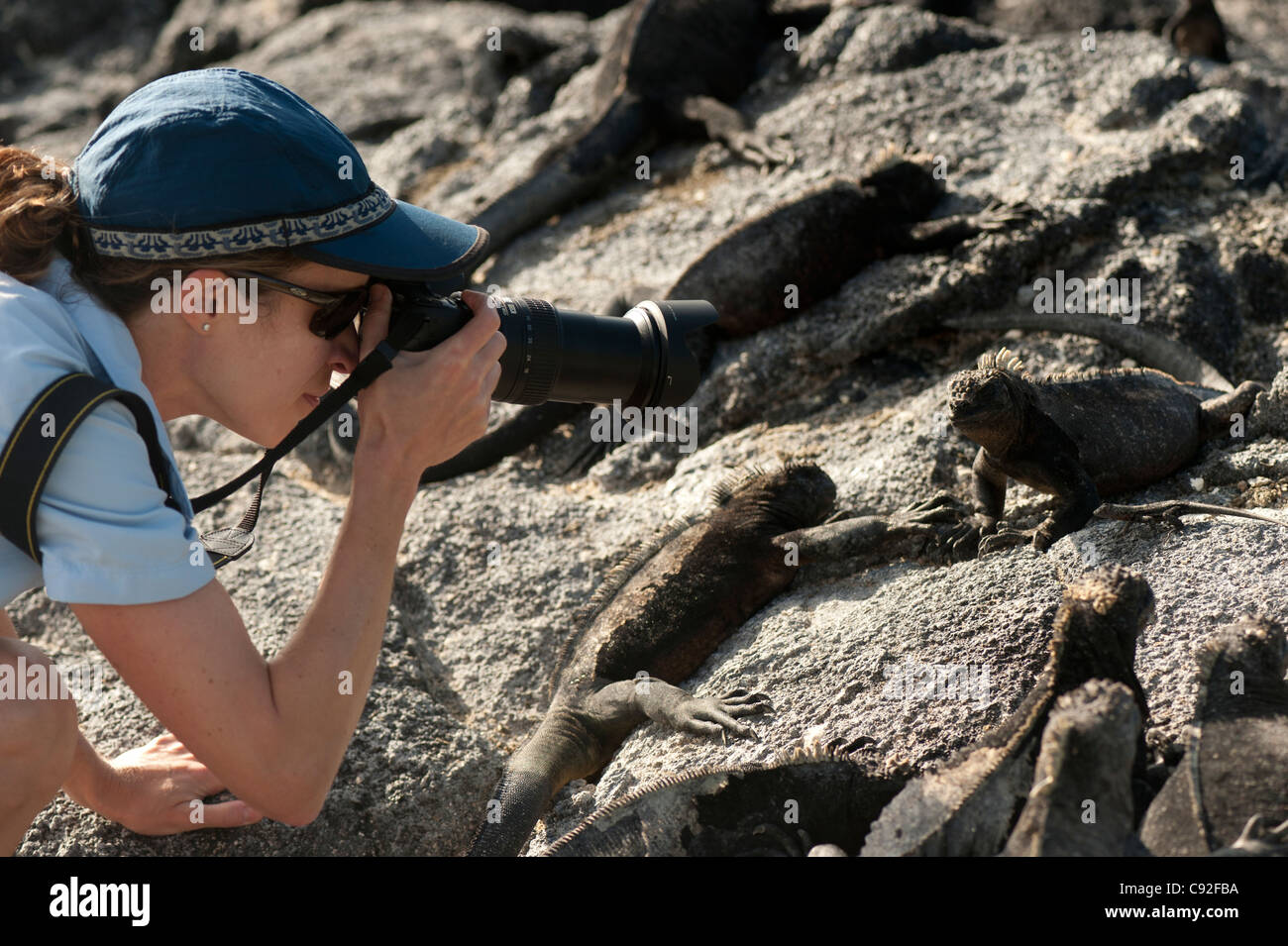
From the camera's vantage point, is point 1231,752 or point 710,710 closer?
point 1231,752

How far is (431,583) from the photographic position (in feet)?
12.8

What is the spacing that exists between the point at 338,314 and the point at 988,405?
1.59 m

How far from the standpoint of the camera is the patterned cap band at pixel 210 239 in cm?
186

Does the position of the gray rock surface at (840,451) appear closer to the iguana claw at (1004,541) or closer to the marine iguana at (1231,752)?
the iguana claw at (1004,541)

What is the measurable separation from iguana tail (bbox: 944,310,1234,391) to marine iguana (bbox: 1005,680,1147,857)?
2.04 meters

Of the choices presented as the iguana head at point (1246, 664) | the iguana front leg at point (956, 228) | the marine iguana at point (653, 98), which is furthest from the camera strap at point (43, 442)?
the marine iguana at point (653, 98)

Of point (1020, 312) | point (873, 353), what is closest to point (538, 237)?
point (873, 353)

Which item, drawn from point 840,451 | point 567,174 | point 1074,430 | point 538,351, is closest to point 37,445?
point 538,351

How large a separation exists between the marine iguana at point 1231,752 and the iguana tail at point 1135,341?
1660 mm

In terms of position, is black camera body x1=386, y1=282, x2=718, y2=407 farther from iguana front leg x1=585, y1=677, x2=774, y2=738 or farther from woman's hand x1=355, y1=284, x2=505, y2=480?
iguana front leg x1=585, y1=677, x2=774, y2=738

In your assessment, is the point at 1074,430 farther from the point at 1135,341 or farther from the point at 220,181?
the point at 220,181

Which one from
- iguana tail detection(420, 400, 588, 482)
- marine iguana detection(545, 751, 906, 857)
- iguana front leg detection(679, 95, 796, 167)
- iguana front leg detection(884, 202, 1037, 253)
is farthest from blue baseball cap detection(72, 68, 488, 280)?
iguana front leg detection(679, 95, 796, 167)

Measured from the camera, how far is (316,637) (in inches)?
76.4

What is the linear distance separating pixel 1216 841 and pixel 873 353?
2763mm
